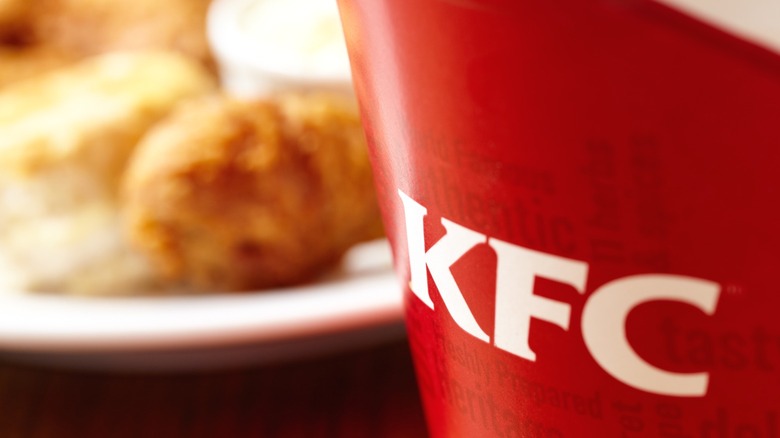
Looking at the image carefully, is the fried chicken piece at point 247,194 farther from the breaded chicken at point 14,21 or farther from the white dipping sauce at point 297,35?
the breaded chicken at point 14,21

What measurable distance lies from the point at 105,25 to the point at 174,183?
33 cm

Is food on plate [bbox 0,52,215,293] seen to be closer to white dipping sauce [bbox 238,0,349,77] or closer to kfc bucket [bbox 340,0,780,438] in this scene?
white dipping sauce [bbox 238,0,349,77]

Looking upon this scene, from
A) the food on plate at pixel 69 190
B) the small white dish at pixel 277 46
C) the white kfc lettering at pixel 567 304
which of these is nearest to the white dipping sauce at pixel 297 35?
the small white dish at pixel 277 46

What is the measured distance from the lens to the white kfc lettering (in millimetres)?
196

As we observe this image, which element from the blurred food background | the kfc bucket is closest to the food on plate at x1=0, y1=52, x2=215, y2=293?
the blurred food background

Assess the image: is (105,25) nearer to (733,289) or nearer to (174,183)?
(174,183)

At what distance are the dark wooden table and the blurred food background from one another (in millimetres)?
80

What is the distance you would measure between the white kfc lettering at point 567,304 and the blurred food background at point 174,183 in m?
0.31

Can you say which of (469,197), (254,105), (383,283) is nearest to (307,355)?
(383,283)

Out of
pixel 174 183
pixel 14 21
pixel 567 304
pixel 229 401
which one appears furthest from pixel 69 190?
pixel 567 304

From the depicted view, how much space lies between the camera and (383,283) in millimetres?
480

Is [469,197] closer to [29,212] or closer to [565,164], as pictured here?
[565,164]

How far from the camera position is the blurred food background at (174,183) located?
20.9 inches

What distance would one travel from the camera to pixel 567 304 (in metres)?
0.21
